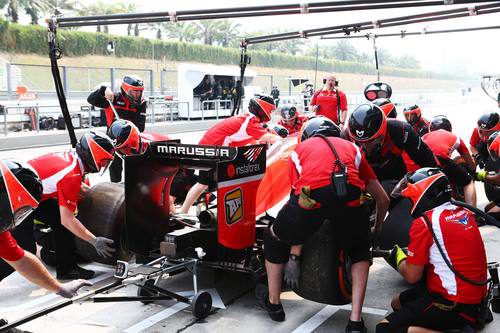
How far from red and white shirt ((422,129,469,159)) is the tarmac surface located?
5.57 ft

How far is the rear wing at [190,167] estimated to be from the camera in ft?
14.5

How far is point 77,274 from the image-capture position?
5242mm

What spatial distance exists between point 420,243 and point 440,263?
0.18m

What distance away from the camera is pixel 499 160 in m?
6.73

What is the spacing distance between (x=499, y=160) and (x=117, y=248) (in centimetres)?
456

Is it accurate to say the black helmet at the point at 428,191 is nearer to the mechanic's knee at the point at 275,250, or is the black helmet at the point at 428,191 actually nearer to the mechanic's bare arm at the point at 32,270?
the mechanic's knee at the point at 275,250

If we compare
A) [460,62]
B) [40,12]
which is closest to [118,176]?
[40,12]

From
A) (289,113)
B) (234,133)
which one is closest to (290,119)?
(289,113)

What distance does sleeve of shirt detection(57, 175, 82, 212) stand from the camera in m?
4.61

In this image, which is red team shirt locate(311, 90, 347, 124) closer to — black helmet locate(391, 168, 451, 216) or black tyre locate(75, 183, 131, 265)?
black tyre locate(75, 183, 131, 265)

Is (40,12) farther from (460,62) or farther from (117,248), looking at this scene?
(460,62)

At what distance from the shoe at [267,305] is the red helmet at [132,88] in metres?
4.21

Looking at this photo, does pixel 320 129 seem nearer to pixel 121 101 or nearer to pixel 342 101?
pixel 121 101

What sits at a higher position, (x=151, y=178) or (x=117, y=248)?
(x=151, y=178)
